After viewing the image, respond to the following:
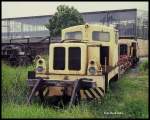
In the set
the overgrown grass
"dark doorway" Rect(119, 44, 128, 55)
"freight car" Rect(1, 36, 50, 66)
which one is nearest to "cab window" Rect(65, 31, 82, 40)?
the overgrown grass

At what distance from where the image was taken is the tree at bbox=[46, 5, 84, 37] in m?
29.9

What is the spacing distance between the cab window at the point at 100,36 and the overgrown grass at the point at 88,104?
154 centimetres

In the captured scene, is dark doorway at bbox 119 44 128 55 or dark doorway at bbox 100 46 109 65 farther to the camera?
dark doorway at bbox 119 44 128 55

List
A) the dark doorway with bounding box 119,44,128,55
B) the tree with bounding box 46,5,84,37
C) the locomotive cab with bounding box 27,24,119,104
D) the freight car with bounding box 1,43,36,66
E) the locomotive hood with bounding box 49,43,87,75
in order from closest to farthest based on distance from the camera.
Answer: the locomotive cab with bounding box 27,24,119,104, the locomotive hood with bounding box 49,43,87,75, the freight car with bounding box 1,43,36,66, the dark doorway with bounding box 119,44,128,55, the tree with bounding box 46,5,84,37

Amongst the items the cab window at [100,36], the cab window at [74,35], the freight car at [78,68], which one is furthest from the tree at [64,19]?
the freight car at [78,68]

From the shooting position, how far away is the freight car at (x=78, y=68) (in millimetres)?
9578

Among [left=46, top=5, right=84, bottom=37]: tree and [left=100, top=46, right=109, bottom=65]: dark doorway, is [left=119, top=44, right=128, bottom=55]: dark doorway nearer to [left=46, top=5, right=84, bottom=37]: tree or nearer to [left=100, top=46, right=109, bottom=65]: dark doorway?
[left=100, top=46, right=109, bottom=65]: dark doorway

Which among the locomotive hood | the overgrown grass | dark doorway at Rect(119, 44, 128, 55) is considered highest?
dark doorway at Rect(119, 44, 128, 55)

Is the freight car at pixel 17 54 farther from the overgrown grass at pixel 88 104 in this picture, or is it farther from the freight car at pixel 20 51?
the overgrown grass at pixel 88 104

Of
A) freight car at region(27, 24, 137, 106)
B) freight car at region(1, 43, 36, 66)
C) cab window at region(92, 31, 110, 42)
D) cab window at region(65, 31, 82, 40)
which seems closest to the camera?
freight car at region(27, 24, 137, 106)

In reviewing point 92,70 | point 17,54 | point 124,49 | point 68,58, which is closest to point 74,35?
point 68,58

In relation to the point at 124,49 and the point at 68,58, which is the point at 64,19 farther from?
the point at 68,58

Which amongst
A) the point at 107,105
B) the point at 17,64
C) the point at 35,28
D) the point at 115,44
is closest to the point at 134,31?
the point at 35,28

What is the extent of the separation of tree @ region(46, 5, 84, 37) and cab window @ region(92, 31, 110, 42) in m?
18.4
